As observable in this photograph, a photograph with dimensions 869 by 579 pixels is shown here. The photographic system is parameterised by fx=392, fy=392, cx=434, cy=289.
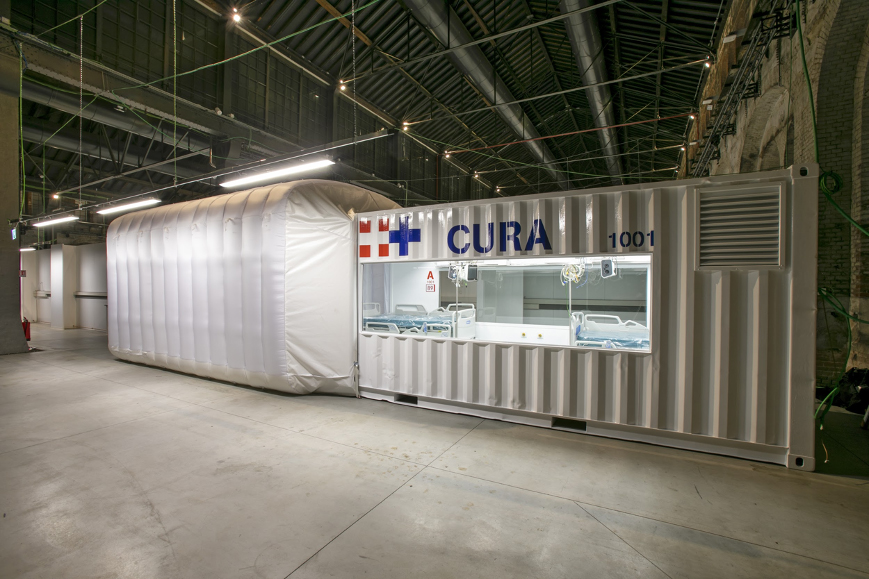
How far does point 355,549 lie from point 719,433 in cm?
390

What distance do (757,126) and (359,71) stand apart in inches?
410

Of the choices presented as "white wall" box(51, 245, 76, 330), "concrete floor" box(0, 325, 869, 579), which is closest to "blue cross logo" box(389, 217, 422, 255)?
"concrete floor" box(0, 325, 869, 579)

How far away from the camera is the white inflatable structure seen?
20.8ft

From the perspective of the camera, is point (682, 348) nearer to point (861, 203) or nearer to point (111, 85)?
point (861, 203)

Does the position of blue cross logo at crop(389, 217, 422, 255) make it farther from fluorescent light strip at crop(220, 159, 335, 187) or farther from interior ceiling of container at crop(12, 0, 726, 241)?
interior ceiling of container at crop(12, 0, 726, 241)

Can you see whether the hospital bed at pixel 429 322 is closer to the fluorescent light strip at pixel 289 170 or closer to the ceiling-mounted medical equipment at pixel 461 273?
the ceiling-mounted medical equipment at pixel 461 273

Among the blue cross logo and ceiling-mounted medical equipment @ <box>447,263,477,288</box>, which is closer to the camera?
the blue cross logo

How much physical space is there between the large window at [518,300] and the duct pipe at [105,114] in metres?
7.78

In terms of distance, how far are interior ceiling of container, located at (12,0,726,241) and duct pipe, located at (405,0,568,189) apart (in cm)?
44

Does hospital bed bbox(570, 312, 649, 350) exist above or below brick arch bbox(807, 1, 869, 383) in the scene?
below

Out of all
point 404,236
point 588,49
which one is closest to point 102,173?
point 404,236

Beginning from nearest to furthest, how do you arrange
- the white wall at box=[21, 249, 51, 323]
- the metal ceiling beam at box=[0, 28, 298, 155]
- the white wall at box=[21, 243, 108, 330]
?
the metal ceiling beam at box=[0, 28, 298, 155]
the white wall at box=[21, 243, 108, 330]
the white wall at box=[21, 249, 51, 323]

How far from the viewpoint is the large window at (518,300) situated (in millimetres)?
5129

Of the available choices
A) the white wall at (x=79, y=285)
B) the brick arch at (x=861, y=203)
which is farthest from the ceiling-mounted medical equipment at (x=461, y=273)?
the white wall at (x=79, y=285)
